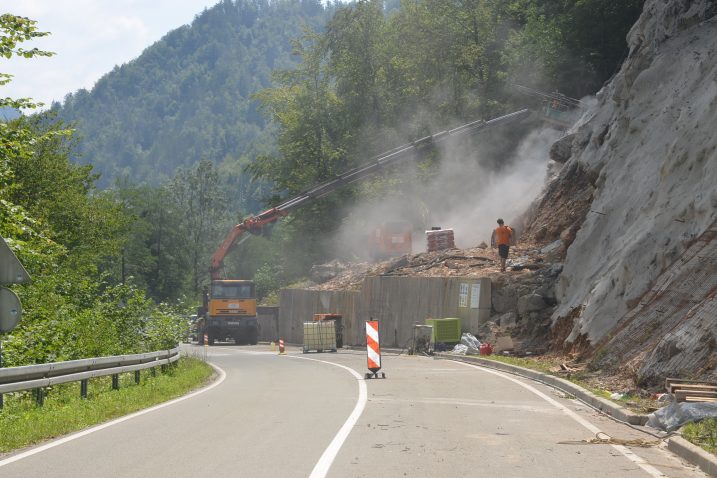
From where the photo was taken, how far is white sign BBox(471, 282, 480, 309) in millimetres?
35375

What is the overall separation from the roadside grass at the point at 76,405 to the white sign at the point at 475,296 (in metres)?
14.4

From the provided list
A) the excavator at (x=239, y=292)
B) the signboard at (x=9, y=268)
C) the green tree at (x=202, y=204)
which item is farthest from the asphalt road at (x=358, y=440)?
the green tree at (x=202, y=204)

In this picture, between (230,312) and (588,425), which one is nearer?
(588,425)

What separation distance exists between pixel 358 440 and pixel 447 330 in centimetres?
2421

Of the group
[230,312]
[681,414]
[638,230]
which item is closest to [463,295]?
[638,230]

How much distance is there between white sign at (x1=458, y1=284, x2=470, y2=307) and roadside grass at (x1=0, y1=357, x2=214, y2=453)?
48.0 feet

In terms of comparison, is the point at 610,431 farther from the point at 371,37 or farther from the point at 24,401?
the point at 371,37

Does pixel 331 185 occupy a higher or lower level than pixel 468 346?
higher

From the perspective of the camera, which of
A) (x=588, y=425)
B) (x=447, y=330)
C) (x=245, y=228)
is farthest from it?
(x=245, y=228)

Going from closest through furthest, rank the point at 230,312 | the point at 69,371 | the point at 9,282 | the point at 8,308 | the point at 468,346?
the point at 8,308
the point at 9,282
the point at 69,371
the point at 468,346
the point at 230,312

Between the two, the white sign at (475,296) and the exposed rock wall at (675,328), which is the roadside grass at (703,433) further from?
the white sign at (475,296)

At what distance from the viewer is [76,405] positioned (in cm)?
1559

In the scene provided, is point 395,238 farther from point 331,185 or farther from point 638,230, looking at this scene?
point 638,230

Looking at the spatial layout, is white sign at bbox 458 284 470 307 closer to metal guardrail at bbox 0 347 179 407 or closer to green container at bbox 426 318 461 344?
green container at bbox 426 318 461 344
